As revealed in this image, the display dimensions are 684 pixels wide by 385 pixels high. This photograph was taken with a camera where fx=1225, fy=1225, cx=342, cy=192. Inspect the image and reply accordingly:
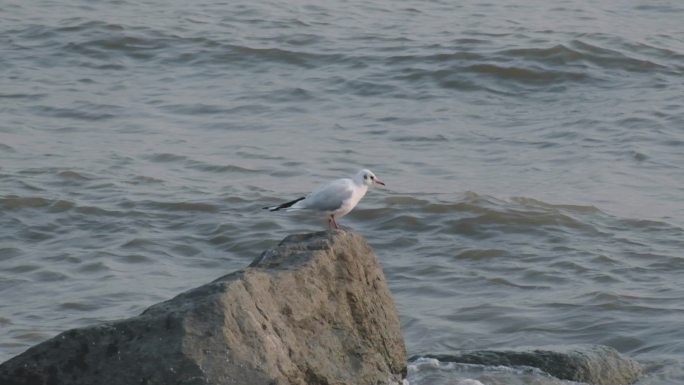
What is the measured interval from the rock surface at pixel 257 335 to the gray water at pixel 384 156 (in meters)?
0.95

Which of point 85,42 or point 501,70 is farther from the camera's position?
point 85,42

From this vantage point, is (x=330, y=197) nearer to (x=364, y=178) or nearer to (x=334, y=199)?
(x=334, y=199)

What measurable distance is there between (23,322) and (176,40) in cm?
887

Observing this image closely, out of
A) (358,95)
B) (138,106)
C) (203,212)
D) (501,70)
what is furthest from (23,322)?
(501,70)

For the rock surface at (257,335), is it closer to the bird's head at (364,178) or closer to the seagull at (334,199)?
the seagull at (334,199)

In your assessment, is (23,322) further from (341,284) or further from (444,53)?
(444,53)

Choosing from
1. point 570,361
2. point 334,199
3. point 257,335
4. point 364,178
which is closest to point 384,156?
point 364,178

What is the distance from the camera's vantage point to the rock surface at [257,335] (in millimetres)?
4680

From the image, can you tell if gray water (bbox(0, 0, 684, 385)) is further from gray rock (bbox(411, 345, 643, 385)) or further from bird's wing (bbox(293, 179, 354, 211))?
bird's wing (bbox(293, 179, 354, 211))

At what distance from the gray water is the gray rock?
112mm

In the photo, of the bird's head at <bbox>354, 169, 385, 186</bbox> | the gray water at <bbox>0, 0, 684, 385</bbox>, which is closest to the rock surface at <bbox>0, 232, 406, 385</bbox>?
the gray water at <bbox>0, 0, 684, 385</bbox>

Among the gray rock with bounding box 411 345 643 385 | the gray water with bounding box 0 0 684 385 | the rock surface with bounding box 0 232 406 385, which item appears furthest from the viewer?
the gray water with bounding box 0 0 684 385

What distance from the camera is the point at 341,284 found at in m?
5.54

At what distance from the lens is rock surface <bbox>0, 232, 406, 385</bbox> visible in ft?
15.4
